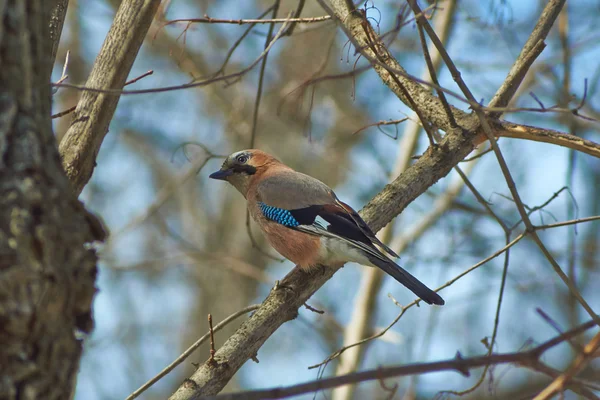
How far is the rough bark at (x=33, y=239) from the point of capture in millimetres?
1679

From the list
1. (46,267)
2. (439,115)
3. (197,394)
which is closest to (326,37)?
(439,115)

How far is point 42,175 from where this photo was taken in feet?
5.73

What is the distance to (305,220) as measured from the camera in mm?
4785

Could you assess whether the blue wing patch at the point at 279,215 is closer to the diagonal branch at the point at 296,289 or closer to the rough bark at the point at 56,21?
the diagonal branch at the point at 296,289

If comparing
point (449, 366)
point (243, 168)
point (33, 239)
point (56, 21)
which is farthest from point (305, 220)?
point (449, 366)

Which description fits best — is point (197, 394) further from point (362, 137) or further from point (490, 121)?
point (362, 137)

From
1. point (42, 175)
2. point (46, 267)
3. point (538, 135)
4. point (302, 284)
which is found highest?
point (538, 135)

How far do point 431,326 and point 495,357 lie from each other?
4902 mm

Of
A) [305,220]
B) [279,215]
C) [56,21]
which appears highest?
[279,215]

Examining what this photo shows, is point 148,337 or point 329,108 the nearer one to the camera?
point 329,108

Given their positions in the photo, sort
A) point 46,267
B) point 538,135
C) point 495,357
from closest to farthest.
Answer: point 495,357 < point 46,267 < point 538,135

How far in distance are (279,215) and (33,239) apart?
3.27 meters

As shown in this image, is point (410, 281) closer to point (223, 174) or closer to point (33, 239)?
point (223, 174)

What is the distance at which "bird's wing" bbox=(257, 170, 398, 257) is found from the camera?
14.7ft
